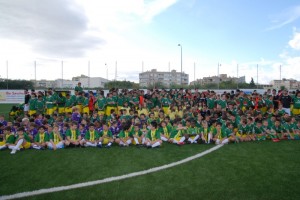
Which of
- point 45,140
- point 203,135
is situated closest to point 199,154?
point 203,135

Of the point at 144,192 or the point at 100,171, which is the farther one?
the point at 100,171

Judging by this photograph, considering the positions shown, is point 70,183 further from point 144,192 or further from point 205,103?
point 205,103

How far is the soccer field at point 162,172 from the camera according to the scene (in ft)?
12.7

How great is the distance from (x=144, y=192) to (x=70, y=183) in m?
1.44

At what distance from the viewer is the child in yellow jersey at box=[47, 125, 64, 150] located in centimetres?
690

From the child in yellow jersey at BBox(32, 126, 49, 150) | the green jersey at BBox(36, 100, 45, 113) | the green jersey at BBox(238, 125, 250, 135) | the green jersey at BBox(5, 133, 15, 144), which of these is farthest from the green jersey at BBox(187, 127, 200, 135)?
the green jersey at BBox(36, 100, 45, 113)

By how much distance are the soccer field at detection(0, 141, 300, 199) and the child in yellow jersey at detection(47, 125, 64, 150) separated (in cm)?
29

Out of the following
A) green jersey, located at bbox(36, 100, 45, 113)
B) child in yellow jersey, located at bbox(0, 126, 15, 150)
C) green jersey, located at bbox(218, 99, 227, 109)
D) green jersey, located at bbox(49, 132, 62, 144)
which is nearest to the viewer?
child in yellow jersey, located at bbox(0, 126, 15, 150)

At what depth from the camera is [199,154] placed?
6.26 meters

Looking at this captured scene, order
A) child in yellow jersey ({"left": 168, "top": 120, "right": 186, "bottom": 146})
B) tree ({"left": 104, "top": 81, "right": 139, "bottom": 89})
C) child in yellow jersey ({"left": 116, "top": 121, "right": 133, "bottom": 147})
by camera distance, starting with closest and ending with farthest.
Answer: child in yellow jersey ({"left": 116, "top": 121, "right": 133, "bottom": 147}) < child in yellow jersey ({"left": 168, "top": 120, "right": 186, "bottom": 146}) < tree ({"left": 104, "top": 81, "right": 139, "bottom": 89})

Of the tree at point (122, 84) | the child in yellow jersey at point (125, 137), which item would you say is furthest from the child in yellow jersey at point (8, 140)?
the tree at point (122, 84)

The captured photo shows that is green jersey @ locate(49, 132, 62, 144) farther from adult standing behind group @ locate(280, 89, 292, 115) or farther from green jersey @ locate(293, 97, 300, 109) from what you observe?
adult standing behind group @ locate(280, 89, 292, 115)

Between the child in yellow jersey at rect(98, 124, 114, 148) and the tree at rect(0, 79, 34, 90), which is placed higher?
the tree at rect(0, 79, 34, 90)

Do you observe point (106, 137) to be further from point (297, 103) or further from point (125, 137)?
point (297, 103)
